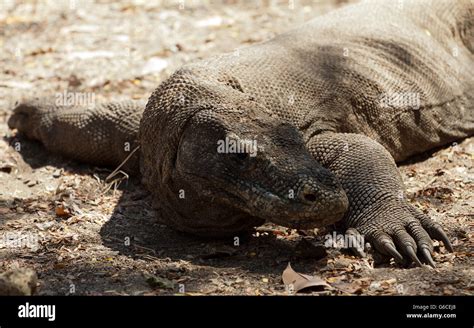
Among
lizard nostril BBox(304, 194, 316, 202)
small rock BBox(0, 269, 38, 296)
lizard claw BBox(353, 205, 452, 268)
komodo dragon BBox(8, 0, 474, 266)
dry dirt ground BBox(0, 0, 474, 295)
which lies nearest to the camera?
small rock BBox(0, 269, 38, 296)

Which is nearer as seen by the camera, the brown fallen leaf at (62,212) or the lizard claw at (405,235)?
the lizard claw at (405,235)

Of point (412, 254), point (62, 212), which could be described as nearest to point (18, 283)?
point (62, 212)

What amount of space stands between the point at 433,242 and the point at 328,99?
5.19ft

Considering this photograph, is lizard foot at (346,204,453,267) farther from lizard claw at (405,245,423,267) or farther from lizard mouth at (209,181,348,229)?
lizard mouth at (209,181,348,229)

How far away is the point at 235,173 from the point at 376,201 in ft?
3.68

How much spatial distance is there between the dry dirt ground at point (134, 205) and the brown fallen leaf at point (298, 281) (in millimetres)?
63

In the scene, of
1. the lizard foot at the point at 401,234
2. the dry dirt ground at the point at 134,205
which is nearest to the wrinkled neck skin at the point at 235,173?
the dry dirt ground at the point at 134,205

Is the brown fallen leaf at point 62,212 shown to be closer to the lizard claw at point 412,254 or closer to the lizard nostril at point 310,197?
the lizard nostril at point 310,197

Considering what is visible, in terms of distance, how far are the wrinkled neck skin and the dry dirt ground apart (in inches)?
10.2

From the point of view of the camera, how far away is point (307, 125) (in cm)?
644

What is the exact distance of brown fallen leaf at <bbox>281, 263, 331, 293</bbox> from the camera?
16.5ft

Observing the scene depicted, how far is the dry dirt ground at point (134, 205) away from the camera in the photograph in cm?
518

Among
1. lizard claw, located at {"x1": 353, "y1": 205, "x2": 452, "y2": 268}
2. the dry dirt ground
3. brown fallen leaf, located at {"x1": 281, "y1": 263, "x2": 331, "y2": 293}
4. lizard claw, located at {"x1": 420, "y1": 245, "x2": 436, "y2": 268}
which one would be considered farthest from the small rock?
lizard claw, located at {"x1": 420, "y1": 245, "x2": 436, "y2": 268}

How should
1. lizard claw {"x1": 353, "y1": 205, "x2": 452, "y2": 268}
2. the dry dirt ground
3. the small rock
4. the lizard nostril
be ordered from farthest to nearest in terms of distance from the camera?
lizard claw {"x1": 353, "y1": 205, "x2": 452, "y2": 268} < the dry dirt ground < the lizard nostril < the small rock
